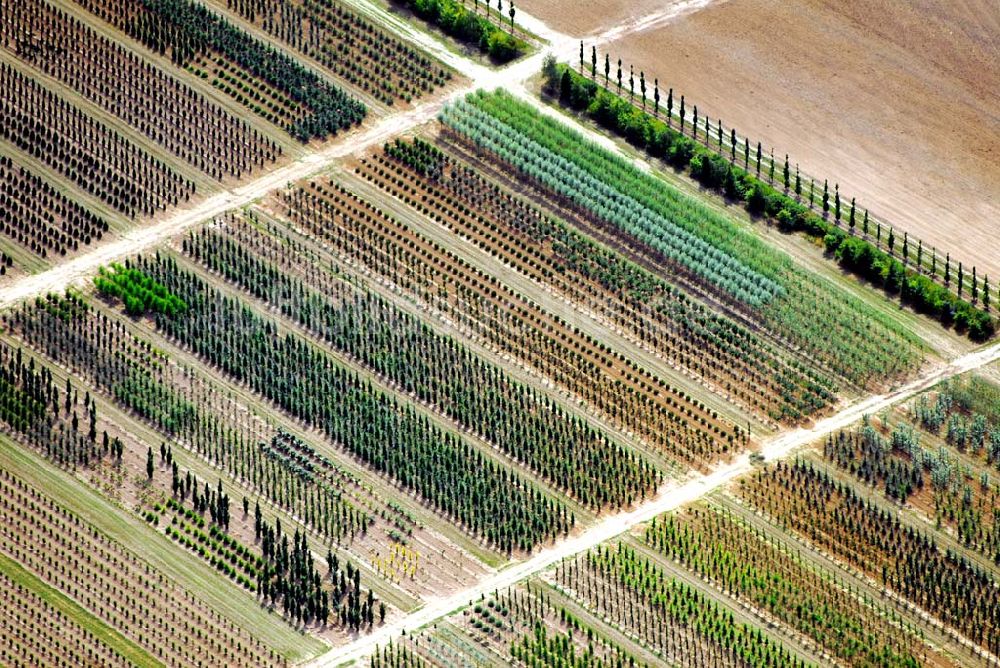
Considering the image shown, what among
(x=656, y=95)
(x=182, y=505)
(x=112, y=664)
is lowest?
(x=112, y=664)

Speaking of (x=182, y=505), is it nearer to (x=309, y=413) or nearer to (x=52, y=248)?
(x=309, y=413)

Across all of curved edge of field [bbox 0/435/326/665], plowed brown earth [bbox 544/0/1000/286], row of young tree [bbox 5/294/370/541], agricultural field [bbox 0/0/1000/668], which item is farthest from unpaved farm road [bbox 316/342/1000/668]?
plowed brown earth [bbox 544/0/1000/286]

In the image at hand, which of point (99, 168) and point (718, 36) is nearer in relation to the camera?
point (99, 168)

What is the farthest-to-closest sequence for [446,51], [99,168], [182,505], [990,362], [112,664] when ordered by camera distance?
[446,51] < [99,168] < [990,362] < [182,505] < [112,664]

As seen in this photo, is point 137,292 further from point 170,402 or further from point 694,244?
point 694,244

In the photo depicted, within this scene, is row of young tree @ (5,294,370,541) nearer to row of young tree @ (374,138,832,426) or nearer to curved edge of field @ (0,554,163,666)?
curved edge of field @ (0,554,163,666)

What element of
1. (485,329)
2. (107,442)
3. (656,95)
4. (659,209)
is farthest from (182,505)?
(656,95)
